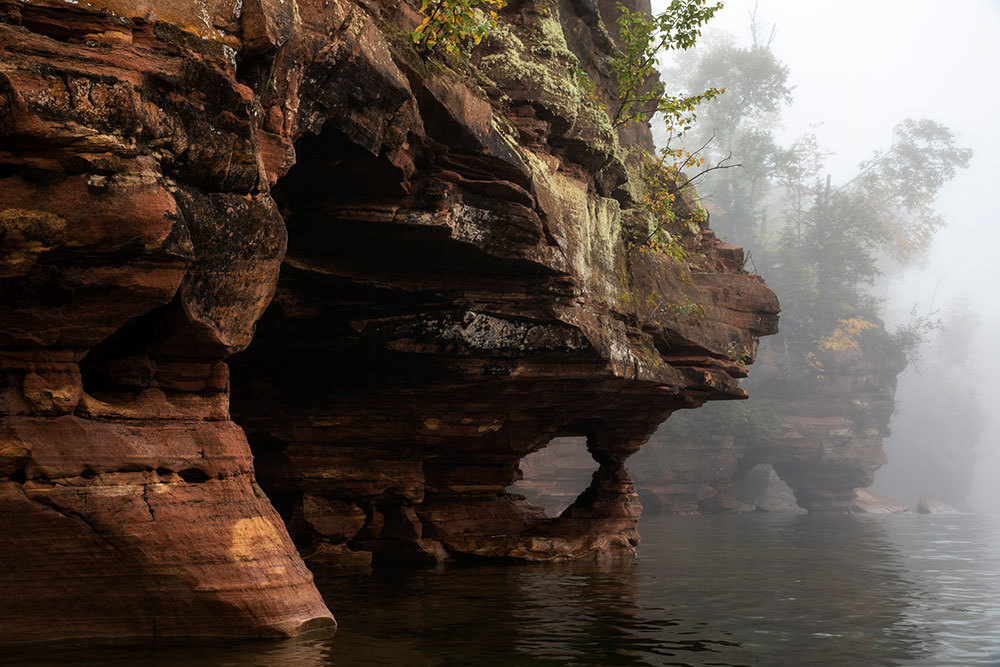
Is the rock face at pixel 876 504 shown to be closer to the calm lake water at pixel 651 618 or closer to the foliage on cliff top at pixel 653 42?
the calm lake water at pixel 651 618

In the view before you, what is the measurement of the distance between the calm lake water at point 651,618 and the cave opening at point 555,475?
19.7 m

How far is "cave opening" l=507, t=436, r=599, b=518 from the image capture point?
41.1m

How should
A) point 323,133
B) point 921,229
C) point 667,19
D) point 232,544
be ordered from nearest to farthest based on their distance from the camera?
point 232,544 → point 323,133 → point 667,19 → point 921,229

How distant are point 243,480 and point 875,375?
166ft

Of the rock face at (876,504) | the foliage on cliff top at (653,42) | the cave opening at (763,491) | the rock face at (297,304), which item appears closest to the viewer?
the rock face at (297,304)

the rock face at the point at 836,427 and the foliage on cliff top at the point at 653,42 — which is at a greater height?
the foliage on cliff top at the point at 653,42

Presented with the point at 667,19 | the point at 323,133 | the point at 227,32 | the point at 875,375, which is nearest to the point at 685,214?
the point at 667,19

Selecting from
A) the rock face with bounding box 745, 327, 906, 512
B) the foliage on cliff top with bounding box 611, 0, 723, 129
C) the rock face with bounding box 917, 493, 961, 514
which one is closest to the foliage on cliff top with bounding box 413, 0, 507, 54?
the foliage on cliff top with bounding box 611, 0, 723, 129

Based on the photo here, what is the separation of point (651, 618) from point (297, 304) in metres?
7.40

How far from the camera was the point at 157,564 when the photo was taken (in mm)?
8305

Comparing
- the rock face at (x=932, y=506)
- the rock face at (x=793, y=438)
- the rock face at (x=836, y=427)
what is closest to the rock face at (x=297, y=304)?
the rock face at (x=793, y=438)

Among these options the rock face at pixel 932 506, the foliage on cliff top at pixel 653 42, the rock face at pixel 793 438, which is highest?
the foliage on cliff top at pixel 653 42

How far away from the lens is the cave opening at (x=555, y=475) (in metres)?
41.1

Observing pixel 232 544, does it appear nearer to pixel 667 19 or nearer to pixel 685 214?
pixel 667 19
